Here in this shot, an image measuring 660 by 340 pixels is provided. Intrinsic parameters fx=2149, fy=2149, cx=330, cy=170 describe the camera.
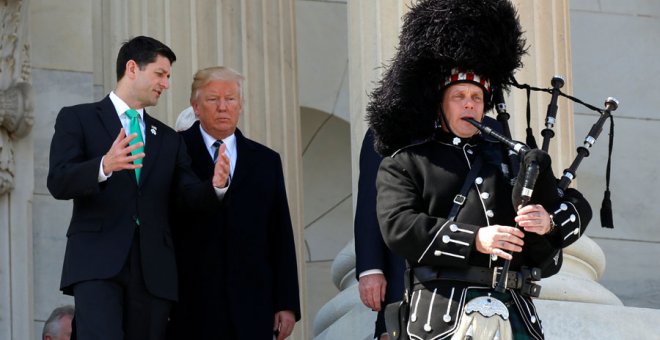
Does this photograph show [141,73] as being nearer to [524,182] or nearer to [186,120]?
[186,120]

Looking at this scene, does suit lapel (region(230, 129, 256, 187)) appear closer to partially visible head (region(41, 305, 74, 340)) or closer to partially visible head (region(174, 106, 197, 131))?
partially visible head (region(174, 106, 197, 131))

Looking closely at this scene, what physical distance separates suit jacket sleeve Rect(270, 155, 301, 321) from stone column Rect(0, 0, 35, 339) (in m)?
2.86

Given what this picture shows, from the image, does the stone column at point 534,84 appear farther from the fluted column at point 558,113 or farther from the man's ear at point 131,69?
the man's ear at point 131,69

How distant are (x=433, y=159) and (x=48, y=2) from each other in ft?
17.6

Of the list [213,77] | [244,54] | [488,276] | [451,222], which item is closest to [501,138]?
[451,222]

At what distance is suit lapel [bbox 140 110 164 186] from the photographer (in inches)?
351

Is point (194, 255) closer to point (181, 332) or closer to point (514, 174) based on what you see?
point (181, 332)

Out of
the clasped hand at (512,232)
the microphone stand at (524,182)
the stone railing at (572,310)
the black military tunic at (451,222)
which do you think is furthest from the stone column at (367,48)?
the clasped hand at (512,232)

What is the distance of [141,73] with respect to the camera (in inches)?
356


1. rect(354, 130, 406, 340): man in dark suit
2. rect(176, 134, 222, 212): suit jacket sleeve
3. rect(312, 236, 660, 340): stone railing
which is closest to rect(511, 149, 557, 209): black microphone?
rect(354, 130, 406, 340): man in dark suit

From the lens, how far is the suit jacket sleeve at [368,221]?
9.20m

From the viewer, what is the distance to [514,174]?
8.07 meters

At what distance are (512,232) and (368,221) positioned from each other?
1670 millimetres

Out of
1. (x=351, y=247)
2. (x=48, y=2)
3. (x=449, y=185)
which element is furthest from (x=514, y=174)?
(x=48, y=2)
